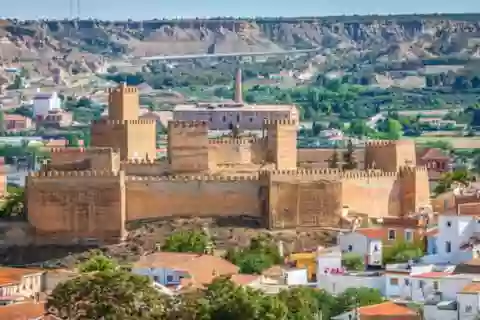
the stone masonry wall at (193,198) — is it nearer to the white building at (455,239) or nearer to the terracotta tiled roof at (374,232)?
the terracotta tiled roof at (374,232)

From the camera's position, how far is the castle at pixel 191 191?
134ft

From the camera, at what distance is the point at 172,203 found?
41250 millimetres

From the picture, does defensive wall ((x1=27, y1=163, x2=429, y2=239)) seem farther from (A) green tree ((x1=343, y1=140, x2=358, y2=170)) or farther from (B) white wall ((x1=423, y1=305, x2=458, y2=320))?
(B) white wall ((x1=423, y1=305, x2=458, y2=320))

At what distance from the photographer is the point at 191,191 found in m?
41.2

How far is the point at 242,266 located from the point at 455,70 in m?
104

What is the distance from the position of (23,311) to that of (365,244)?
899 cm

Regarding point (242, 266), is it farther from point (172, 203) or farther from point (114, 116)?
point (114, 116)

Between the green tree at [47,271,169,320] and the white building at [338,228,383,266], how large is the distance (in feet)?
26.7

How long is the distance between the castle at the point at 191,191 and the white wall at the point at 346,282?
7.00 m

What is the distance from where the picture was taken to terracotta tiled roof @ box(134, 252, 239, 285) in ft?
115

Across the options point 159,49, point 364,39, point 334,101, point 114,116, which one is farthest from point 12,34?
point 114,116

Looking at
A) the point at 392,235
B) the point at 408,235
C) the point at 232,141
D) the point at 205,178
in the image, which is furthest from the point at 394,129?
the point at 392,235

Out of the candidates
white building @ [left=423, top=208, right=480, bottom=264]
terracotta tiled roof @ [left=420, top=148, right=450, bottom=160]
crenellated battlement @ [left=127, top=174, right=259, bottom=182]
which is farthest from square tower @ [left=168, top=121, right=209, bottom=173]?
terracotta tiled roof @ [left=420, top=148, right=450, bottom=160]

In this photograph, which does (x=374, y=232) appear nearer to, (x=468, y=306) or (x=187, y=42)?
(x=468, y=306)
